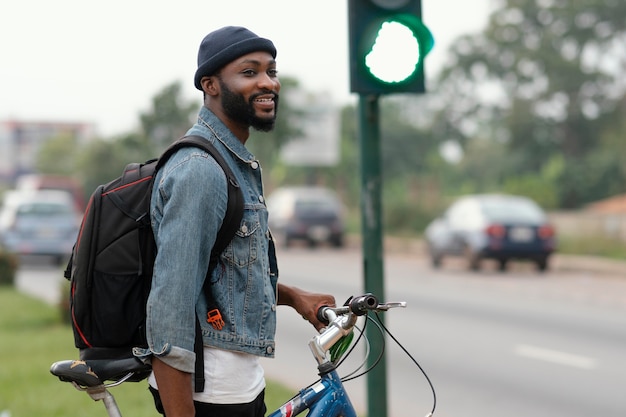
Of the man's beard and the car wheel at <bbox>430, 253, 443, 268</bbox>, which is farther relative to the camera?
the car wheel at <bbox>430, 253, 443, 268</bbox>

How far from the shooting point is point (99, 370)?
2699mm

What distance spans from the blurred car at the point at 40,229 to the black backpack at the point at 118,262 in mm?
19666

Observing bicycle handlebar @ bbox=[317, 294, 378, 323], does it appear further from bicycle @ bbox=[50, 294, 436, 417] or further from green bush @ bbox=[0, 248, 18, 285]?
green bush @ bbox=[0, 248, 18, 285]

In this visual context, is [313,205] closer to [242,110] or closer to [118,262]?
[242,110]

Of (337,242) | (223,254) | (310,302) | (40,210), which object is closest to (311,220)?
Answer: (337,242)

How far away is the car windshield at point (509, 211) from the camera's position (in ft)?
65.7

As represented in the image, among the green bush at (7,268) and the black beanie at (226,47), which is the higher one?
the black beanie at (226,47)

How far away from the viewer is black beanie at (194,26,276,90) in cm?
276

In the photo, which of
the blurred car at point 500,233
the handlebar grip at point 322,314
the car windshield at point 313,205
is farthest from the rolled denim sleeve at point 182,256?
the car windshield at point 313,205

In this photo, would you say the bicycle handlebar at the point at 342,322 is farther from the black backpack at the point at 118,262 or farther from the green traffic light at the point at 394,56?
the green traffic light at the point at 394,56

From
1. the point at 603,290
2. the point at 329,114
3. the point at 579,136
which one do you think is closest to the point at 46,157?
the point at 329,114

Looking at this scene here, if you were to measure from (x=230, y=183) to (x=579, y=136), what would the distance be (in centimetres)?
4084

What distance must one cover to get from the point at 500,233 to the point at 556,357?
9943 mm

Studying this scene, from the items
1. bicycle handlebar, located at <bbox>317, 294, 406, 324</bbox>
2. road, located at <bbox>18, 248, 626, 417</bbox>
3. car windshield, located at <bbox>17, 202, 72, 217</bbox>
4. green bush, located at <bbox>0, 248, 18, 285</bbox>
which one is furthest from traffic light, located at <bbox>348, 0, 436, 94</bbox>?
car windshield, located at <bbox>17, 202, 72, 217</bbox>
